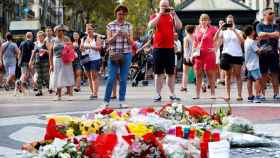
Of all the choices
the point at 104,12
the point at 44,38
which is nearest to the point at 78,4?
the point at 104,12

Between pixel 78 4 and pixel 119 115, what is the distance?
242 ft

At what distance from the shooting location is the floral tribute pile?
5445 mm

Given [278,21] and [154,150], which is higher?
[278,21]

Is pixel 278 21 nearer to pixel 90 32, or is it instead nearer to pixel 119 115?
pixel 90 32

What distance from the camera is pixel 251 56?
589 inches

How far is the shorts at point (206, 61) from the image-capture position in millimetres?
15078

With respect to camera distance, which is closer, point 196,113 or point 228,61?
point 196,113

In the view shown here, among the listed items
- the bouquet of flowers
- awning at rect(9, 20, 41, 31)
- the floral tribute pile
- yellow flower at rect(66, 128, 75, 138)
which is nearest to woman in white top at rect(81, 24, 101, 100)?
the bouquet of flowers

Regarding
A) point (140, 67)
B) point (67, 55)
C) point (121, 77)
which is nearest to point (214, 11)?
point (140, 67)

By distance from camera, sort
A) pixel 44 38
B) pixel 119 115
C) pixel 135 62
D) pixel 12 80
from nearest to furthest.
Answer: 1. pixel 119 115
2. pixel 44 38
3. pixel 12 80
4. pixel 135 62

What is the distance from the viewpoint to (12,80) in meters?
22.5

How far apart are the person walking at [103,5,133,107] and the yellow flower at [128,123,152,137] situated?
673 cm

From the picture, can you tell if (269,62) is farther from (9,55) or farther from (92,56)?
(9,55)

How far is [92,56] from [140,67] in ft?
27.9
